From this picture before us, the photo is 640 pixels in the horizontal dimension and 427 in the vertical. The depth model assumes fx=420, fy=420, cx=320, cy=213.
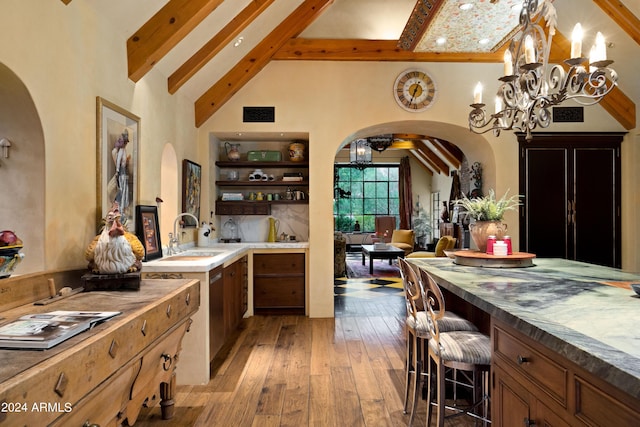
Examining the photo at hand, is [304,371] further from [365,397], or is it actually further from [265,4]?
[265,4]

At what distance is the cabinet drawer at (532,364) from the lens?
4.08 feet

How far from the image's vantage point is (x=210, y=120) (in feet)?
16.5

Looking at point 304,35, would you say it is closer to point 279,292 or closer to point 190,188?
point 190,188

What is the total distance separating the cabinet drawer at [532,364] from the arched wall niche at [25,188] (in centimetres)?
220

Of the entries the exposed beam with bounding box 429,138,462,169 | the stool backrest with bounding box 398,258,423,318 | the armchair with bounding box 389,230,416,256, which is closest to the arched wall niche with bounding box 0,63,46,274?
the stool backrest with bounding box 398,258,423,318

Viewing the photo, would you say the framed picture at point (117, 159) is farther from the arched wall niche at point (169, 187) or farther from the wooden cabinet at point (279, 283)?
the wooden cabinet at point (279, 283)

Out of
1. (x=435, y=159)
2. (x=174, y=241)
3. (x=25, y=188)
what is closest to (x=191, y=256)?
(x=174, y=241)

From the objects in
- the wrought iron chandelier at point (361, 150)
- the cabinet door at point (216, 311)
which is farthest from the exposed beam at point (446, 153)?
the cabinet door at point (216, 311)

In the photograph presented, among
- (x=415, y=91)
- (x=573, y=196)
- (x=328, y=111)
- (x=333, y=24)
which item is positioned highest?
(x=333, y=24)

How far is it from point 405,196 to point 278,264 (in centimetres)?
887

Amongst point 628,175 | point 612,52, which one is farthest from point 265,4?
point 628,175

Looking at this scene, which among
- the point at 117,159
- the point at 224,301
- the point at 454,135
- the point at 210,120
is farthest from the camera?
the point at 454,135

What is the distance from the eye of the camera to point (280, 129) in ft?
16.7

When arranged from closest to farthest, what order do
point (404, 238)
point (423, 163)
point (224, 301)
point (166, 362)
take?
point (166, 362) → point (224, 301) → point (404, 238) → point (423, 163)
